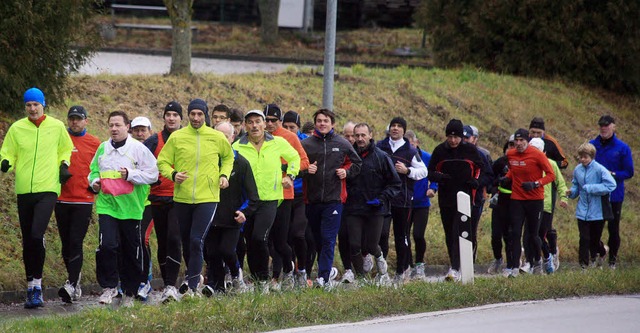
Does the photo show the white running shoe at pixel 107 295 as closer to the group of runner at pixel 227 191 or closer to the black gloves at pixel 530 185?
the group of runner at pixel 227 191

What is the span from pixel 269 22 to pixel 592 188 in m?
24.6

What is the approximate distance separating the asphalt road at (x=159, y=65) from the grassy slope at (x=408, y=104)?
366cm

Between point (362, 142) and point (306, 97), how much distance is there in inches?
347

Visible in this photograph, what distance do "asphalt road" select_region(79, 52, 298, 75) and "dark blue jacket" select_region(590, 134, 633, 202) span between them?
1117cm

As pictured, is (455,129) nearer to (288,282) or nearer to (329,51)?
(288,282)

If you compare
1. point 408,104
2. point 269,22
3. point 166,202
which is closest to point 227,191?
point 166,202

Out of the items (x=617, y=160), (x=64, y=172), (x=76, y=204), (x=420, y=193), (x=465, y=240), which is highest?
(x=64, y=172)

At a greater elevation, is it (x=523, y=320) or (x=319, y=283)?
(x=523, y=320)

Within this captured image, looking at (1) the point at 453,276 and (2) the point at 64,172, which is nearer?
(2) the point at 64,172

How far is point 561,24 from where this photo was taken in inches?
1120

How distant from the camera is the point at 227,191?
12.1 m

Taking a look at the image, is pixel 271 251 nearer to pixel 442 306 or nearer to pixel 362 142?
pixel 362 142

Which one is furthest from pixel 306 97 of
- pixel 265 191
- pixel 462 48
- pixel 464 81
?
pixel 265 191

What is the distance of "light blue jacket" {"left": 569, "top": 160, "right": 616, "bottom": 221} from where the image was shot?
52.9ft
